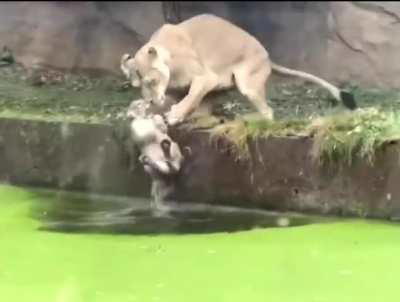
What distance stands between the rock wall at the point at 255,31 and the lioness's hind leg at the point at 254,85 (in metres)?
1.58

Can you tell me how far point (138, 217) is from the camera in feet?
15.1

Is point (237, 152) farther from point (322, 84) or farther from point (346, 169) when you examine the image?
point (322, 84)

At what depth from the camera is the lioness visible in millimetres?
4996

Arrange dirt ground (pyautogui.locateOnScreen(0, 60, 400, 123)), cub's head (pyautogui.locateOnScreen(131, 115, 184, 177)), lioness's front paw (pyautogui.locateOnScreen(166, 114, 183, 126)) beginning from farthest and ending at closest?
dirt ground (pyautogui.locateOnScreen(0, 60, 400, 123)) → lioness's front paw (pyautogui.locateOnScreen(166, 114, 183, 126)) → cub's head (pyautogui.locateOnScreen(131, 115, 184, 177))

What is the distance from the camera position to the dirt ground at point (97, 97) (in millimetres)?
5457

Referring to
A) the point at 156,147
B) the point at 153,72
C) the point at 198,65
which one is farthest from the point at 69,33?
the point at 156,147

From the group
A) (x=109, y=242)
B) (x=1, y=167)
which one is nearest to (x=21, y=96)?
(x=1, y=167)

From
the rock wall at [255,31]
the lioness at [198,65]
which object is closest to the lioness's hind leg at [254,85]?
the lioness at [198,65]

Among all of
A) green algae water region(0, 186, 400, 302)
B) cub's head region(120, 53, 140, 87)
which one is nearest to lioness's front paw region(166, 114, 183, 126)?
cub's head region(120, 53, 140, 87)

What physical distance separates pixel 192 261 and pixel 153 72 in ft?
4.88

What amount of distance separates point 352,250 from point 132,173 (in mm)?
1466

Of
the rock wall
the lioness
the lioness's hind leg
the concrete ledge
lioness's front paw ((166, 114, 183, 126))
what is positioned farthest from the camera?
the rock wall

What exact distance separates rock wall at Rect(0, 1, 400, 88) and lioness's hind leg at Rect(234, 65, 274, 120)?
158 centimetres

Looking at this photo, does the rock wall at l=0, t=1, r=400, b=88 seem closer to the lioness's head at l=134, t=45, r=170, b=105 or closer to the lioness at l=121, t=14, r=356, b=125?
the lioness at l=121, t=14, r=356, b=125
